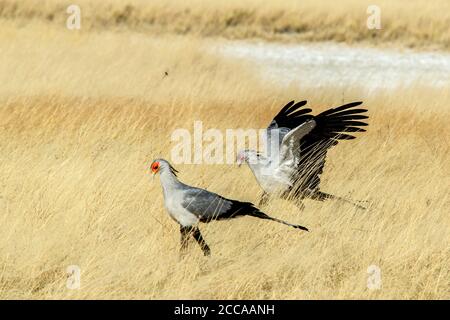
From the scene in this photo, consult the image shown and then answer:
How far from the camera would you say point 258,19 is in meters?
20.4

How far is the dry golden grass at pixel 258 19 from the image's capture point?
1930cm

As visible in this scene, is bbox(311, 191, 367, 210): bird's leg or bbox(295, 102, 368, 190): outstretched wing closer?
bbox(295, 102, 368, 190): outstretched wing

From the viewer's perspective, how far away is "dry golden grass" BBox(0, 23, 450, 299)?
581 cm

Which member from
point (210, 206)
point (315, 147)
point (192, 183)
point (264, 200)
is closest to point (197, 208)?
point (210, 206)

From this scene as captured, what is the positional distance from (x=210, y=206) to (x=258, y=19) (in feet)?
48.3

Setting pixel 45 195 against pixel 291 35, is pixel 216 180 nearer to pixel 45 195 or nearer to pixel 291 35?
pixel 45 195

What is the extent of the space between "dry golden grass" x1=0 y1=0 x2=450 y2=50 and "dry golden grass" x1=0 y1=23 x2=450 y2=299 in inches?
261

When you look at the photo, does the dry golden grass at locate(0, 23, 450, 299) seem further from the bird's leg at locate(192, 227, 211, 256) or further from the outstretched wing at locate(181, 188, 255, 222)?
the outstretched wing at locate(181, 188, 255, 222)

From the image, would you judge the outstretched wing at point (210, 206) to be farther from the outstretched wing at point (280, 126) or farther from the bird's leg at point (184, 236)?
the outstretched wing at point (280, 126)

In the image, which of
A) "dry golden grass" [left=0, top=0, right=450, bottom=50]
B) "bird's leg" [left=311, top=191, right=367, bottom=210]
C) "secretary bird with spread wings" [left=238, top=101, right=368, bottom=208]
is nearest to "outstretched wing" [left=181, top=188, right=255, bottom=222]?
"secretary bird with spread wings" [left=238, top=101, right=368, bottom=208]

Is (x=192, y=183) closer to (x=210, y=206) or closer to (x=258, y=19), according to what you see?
(x=210, y=206)

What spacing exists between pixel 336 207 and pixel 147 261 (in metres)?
1.91

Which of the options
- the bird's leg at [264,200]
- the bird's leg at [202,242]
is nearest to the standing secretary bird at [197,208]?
the bird's leg at [202,242]

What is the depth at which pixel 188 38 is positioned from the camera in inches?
683
